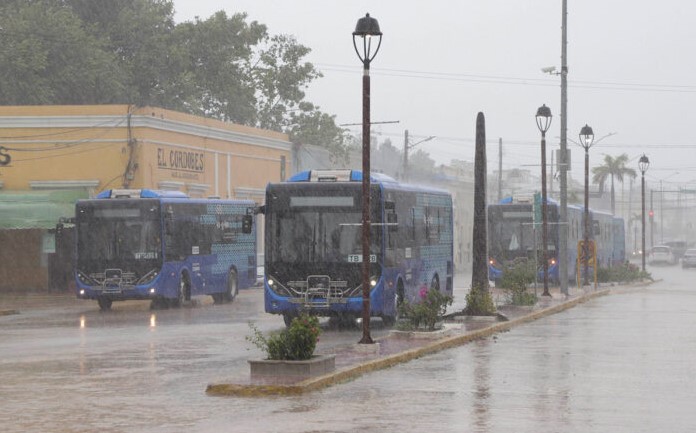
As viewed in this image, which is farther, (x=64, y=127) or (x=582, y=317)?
(x=64, y=127)

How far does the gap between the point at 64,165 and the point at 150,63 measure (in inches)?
932

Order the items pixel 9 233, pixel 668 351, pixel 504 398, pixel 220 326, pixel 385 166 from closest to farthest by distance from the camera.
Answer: pixel 504 398, pixel 668 351, pixel 220 326, pixel 9 233, pixel 385 166

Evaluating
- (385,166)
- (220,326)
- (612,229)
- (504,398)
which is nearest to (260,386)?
(504,398)

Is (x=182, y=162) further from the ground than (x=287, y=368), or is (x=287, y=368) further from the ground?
(x=182, y=162)

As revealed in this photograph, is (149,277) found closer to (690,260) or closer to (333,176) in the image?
(333,176)

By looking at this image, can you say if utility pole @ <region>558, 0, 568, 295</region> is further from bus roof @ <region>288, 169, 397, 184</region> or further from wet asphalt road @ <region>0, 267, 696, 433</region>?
bus roof @ <region>288, 169, 397, 184</region>

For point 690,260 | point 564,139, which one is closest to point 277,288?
point 564,139

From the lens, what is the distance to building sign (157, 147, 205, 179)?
49719mm

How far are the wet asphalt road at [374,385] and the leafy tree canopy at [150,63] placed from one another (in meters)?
39.0

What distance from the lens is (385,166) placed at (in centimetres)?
12862

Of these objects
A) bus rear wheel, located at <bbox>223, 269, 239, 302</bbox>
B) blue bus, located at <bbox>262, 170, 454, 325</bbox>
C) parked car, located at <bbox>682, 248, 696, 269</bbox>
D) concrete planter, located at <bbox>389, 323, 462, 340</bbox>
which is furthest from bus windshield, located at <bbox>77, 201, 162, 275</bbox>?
parked car, located at <bbox>682, 248, 696, 269</bbox>

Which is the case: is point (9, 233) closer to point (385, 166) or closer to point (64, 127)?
point (64, 127)

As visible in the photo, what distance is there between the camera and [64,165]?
48.9 m

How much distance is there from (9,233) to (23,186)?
3.04 meters
